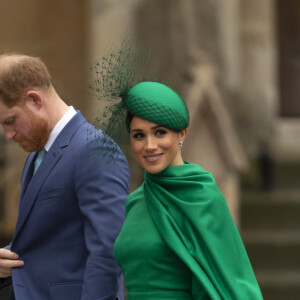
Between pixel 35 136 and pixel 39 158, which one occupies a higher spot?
pixel 35 136

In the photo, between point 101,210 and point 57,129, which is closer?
point 101,210

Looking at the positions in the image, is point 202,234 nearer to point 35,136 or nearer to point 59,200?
point 59,200

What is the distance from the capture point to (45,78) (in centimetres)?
345

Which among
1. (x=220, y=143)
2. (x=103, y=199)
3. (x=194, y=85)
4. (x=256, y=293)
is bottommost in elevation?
(x=220, y=143)

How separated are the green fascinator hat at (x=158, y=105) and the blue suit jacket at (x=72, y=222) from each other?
288 mm

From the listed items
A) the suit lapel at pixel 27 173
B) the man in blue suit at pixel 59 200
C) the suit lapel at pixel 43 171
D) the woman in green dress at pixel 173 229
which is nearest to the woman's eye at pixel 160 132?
the woman in green dress at pixel 173 229

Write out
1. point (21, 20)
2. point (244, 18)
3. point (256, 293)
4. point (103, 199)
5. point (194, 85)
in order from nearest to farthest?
point (256, 293) < point (103, 199) < point (194, 85) < point (21, 20) < point (244, 18)

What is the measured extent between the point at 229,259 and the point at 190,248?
0.13 metres

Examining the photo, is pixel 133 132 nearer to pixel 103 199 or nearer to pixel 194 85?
pixel 103 199

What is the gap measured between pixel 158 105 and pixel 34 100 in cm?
60

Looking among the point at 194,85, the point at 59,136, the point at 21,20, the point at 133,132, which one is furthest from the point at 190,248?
the point at 21,20

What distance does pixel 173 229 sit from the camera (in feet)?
Answer: 9.77

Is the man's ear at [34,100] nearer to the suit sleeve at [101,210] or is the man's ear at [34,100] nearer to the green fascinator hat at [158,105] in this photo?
the suit sleeve at [101,210]

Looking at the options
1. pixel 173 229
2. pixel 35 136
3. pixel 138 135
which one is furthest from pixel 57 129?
pixel 173 229
